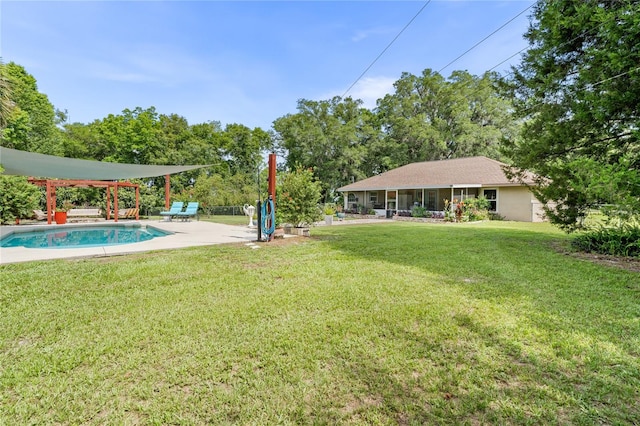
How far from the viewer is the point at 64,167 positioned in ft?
36.8

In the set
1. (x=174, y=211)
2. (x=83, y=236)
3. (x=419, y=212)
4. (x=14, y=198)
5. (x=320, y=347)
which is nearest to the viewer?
(x=320, y=347)

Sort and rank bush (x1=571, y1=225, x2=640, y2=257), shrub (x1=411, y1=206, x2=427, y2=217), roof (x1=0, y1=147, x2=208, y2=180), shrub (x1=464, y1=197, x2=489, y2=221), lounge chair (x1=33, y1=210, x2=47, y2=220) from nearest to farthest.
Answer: bush (x1=571, y1=225, x2=640, y2=257) < roof (x1=0, y1=147, x2=208, y2=180) < shrub (x1=464, y1=197, x2=489, y2=221) < lounge chair (x1=33, y1=210, x2=47, y2=220) < shrub (x1=411, y1=206, x2=427, y2=217)

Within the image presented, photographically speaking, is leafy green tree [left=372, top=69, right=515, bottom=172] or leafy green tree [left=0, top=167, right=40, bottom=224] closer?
leafy green tree [left=0, top=167, right=40, bottom=224]

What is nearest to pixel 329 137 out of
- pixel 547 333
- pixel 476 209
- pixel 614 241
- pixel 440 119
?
pixel 440 119

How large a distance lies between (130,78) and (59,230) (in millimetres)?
12293

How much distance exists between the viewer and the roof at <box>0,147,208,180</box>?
30.9 feet

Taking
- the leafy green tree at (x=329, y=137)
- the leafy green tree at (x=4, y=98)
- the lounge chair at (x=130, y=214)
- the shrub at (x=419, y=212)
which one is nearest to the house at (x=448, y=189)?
the shrub at (x=419, y=212)

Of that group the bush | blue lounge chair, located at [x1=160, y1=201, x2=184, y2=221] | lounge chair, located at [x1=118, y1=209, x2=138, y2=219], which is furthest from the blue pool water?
the bush

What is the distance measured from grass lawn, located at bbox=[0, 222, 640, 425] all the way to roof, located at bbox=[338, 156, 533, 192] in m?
14.5

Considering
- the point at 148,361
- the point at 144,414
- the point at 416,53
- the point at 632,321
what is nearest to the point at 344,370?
the point at 144,414

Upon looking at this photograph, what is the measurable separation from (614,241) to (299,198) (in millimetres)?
8109

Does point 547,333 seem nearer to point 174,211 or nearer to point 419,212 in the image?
point 419,212

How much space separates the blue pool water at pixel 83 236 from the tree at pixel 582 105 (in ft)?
41.5

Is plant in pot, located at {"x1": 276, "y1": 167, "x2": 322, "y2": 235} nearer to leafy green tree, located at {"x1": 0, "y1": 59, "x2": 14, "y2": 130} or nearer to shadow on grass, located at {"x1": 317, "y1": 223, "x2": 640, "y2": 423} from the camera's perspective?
shadow on grass, located at {"x1": 317, "y1": 223, "x2": 640, "y2": 423}
